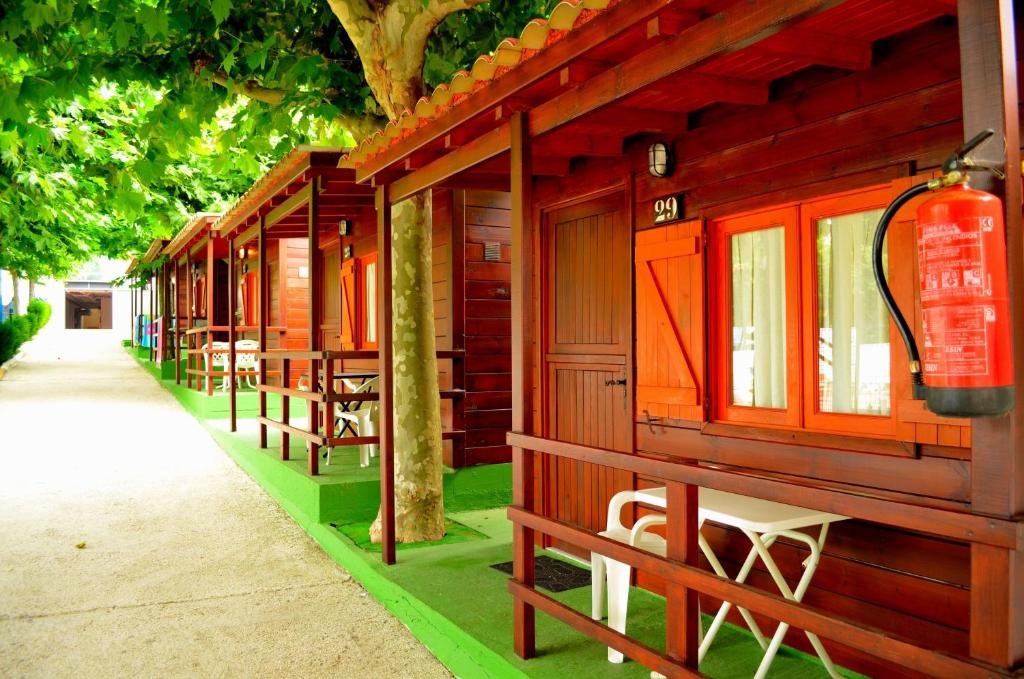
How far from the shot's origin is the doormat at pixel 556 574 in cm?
472

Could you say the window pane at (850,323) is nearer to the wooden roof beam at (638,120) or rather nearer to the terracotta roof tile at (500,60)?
the wooden roof beam at (638,120)

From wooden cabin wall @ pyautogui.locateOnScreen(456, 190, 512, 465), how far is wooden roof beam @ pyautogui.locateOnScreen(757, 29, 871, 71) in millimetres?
4399

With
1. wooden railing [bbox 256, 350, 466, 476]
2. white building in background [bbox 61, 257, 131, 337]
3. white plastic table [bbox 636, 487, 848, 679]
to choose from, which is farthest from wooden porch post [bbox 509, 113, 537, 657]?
white building in background [bbox 61, 257, 131, 337]

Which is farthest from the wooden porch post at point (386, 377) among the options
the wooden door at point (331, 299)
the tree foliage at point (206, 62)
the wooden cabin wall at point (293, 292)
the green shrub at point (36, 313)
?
the green shrub at point (36, 313)

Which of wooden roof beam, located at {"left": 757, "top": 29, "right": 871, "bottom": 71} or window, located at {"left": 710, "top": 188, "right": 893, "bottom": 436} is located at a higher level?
wooden roof beam, located at {"left": 757, "top": 29, "right": 871, "bottom": 71}

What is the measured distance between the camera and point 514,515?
3580 millimetres

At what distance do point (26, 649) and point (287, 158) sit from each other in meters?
3.89

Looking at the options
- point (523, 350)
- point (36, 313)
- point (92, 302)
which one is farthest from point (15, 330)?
point (92, 302)

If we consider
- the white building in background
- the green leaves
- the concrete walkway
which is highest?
the white building in background

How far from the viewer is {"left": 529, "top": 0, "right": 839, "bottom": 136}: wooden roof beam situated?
233 centimetres

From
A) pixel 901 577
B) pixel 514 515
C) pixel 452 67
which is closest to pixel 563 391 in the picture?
pixel 514 515

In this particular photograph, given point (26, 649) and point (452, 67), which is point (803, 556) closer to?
point (26, 649)

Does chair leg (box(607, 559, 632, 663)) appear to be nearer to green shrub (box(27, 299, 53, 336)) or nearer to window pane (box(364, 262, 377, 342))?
window pane (box(364, 262, 377, 342))

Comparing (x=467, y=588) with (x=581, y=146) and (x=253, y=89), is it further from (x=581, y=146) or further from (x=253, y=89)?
(x=253, y=89)
